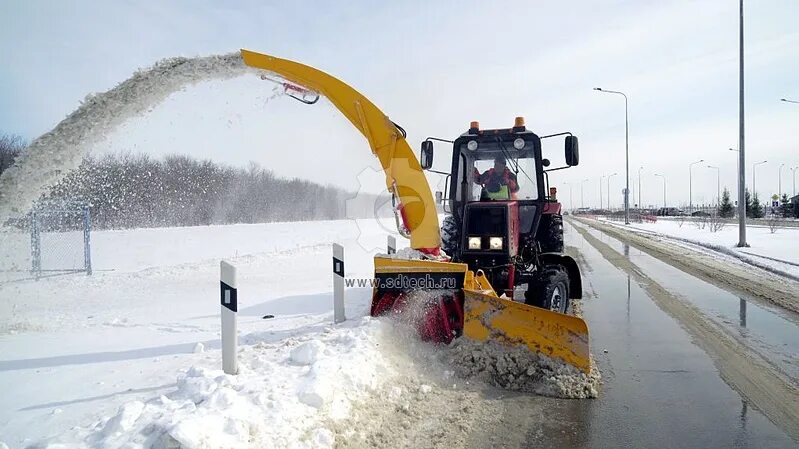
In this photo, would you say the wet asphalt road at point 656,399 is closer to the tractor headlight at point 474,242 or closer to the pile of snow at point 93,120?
the tractor headlight at point 474,242

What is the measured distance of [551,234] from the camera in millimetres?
6695

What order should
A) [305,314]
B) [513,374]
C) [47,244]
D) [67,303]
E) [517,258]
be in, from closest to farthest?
[513,374]
[517,258]
[305,314]
[67,303]
[47,244]

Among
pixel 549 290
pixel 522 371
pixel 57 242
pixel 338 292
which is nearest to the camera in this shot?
pixel 522 371

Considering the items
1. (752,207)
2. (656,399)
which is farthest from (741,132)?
(752,207)

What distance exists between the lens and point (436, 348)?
15.1 ft

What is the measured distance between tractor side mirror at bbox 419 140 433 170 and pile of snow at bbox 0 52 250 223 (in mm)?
2294

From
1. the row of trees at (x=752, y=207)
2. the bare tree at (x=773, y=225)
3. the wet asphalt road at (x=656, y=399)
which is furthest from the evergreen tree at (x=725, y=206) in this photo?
the wet asphalt road at (x=656, y=399)

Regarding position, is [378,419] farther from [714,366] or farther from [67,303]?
[67,303]

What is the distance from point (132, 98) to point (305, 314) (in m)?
3.53

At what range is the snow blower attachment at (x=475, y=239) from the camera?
14.0ft

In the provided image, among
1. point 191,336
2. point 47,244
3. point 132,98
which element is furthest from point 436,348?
point 47,244

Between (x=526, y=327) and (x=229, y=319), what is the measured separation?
259 centimetres

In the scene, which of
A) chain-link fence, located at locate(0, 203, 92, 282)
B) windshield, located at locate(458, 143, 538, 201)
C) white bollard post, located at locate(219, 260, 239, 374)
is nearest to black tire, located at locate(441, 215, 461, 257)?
windshield, located at locate(458, 143, 538, 201)

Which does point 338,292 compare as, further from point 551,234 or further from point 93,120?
point 93,120
